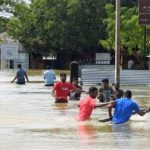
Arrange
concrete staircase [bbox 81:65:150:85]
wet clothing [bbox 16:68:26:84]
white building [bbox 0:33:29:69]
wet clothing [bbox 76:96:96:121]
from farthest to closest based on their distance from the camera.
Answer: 1. white building [bbox 0:33:29:69]
2. concrete staircase [bbox 81:65:150:85]
3. wet clothing [bbox 16:68:26:84]
4. wet clothing [bbox 76:96:96:121]

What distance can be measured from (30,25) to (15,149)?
67.5 metres

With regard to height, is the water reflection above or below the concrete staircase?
below

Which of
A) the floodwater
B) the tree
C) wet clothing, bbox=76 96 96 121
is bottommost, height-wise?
the floodwater

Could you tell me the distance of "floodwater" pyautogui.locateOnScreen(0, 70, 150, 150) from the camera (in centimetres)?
1220

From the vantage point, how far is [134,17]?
59.0 meters

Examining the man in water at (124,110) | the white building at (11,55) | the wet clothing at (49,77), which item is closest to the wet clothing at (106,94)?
the man in water at (124,110)

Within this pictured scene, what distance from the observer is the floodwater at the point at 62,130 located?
1220cm

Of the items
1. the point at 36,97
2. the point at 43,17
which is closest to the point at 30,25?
the point at 43,17

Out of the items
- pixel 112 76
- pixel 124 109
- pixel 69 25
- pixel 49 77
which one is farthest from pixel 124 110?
pixel 69 25

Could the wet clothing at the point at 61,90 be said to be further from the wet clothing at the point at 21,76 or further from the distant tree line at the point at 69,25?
the distant tree line at the point at 69,25

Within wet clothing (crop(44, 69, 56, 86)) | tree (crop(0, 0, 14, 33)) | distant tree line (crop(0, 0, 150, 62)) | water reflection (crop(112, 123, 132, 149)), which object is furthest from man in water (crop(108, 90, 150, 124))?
distant tree line (crop(0, 0, 150, 62))

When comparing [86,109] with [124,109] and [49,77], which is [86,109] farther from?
[49,77]

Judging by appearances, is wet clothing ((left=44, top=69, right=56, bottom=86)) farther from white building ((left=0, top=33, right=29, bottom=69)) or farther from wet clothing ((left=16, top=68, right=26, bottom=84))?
white building ((left=0, top=33, right=29, bottom=69))

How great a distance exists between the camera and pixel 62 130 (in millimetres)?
14828
